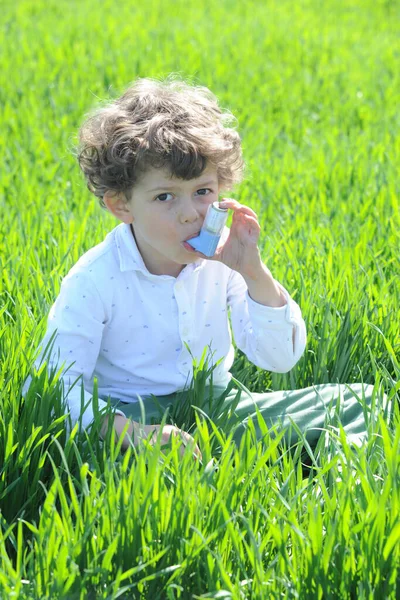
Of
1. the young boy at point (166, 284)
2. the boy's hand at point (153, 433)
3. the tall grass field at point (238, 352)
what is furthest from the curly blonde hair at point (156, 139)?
the boy's hand at point (153, 433)

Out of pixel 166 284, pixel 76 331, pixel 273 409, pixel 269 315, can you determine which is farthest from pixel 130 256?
pixel 273 409

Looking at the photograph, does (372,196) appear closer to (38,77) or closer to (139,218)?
(139,218)

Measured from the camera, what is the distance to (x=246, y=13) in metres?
7.95

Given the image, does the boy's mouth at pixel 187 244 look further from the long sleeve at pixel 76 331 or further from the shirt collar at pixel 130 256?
the long sleeve at pixel 76 331

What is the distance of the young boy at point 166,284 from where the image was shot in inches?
76.2

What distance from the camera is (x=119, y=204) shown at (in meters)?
2.05

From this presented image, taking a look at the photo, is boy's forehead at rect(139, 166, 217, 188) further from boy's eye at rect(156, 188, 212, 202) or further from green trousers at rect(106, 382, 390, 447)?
green trousers at rect(106, 382, 390, 447)

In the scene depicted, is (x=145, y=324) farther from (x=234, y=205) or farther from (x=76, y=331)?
(x=234, y=205)

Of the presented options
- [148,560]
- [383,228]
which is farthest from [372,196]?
[148,560]

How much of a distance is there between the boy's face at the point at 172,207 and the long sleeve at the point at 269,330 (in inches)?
8.1

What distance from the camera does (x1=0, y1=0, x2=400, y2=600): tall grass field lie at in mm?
1396

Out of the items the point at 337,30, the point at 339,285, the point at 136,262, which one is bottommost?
Answer: the point at 339,285

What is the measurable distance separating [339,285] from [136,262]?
29.8 inches

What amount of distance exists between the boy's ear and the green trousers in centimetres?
43
